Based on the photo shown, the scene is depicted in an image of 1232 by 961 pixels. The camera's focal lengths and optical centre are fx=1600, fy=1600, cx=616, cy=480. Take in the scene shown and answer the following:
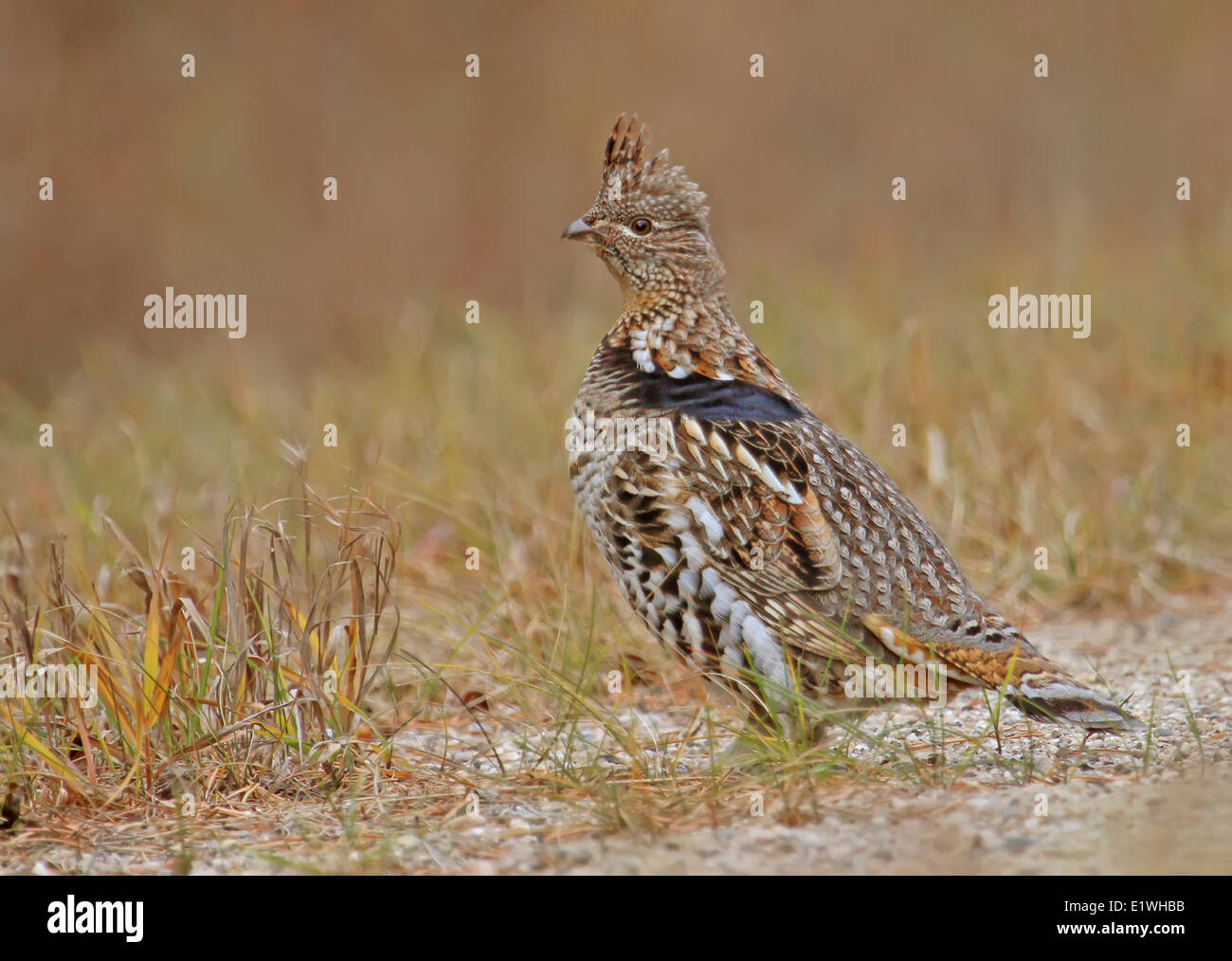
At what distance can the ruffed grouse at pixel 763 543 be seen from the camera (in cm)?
503

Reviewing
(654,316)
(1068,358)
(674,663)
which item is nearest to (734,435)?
(654,316)

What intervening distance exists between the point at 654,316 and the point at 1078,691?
6.51ft

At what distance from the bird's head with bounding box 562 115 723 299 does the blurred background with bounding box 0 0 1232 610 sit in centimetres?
240

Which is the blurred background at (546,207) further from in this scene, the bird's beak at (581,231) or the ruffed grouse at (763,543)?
the ruffed grouse at (763,543)

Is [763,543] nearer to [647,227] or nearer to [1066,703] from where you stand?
[1066,703]

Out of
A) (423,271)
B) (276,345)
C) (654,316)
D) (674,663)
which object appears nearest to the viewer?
(654,316)

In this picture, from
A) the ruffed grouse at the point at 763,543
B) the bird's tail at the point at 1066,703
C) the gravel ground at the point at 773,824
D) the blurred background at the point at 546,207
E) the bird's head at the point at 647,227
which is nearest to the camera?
the gravel ground at the point at 773,824

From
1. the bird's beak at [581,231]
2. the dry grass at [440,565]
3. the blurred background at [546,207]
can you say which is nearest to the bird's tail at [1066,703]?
the dry grass at [440,565]

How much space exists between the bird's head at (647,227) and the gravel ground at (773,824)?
171cm

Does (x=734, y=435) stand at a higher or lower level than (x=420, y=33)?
lower

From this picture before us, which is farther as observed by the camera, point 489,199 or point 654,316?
point 489,199

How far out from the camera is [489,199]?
1590 centimetres

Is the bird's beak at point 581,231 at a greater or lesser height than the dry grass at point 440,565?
greater

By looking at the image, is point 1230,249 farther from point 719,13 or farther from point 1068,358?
point 719,13
